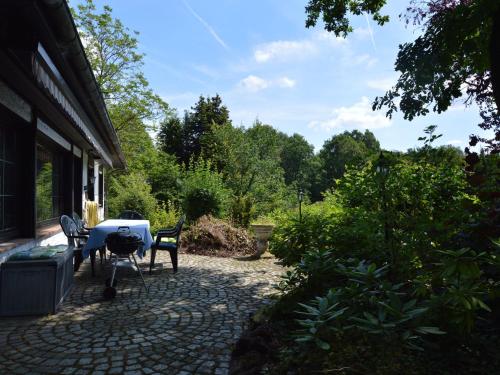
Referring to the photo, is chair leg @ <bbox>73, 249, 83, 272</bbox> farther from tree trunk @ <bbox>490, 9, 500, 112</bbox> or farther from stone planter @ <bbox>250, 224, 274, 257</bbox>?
tree trunk @ <bbox>490, 9, 500, 112</bbox>

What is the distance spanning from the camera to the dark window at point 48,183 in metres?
6.71

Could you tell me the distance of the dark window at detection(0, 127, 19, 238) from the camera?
490cm

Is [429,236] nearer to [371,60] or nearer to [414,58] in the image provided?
[414,58]

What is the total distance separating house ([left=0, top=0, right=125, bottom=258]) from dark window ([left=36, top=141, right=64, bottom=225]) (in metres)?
0.02

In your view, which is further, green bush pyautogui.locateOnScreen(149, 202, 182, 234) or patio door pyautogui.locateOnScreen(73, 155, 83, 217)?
green bush pyautogui.locateOnScreen(149, 202, 182, 234)

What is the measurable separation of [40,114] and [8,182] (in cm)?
136

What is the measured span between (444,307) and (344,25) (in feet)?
21.2

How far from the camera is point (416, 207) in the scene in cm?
391

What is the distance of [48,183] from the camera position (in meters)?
7.47

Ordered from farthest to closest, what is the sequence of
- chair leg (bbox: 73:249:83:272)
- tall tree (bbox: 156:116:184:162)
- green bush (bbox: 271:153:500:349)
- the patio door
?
tall tree (bbox: 156:116:184:162)
the patio door
chair leg (bbox: 73:249:83:272)
green bush (bbox: 271:153:500:349)

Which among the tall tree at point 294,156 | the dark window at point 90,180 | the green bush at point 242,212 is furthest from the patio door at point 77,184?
the tall tree at point 294,156

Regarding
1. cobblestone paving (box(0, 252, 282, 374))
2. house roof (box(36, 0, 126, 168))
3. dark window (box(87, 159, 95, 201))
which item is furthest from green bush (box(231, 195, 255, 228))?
house roof (box(36, 0, 126, 168))

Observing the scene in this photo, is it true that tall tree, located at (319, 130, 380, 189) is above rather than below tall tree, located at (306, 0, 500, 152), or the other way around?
above

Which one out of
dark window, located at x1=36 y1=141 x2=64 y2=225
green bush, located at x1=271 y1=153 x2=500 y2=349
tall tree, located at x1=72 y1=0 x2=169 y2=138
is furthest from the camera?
tall tree, located at x1=72 y1=0 x2=169 y2=138
